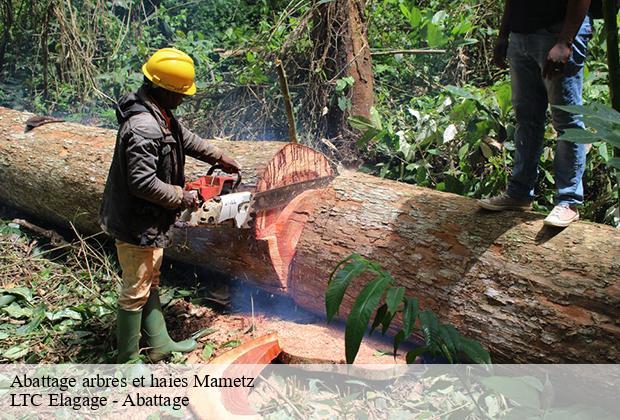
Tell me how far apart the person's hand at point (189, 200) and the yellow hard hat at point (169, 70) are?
1.78ft

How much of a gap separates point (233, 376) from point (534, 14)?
245cm

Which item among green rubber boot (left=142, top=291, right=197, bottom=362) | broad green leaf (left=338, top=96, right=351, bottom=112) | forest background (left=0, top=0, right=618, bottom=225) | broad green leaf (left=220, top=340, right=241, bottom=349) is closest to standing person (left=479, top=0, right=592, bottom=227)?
Answer: forest background (left=0, top=0, right=618, bottom=225)

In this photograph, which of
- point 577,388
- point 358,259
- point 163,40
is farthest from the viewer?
point 163,40

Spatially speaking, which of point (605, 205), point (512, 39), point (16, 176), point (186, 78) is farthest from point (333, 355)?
point (16, 176)

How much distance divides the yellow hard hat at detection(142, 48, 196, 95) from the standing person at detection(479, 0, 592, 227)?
5.77 ft

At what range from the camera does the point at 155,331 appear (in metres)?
3.06

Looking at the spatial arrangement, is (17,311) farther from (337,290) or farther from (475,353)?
(475,353)

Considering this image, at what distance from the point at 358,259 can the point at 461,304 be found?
1.40 metres

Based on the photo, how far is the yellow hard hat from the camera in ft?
8.68

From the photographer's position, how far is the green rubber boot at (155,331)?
3.05 meters

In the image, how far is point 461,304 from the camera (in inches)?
106

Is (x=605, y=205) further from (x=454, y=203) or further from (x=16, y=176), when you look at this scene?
(x=16, y=176)

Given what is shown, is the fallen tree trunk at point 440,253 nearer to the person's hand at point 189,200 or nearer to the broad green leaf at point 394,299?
the person's hand at point 189,200

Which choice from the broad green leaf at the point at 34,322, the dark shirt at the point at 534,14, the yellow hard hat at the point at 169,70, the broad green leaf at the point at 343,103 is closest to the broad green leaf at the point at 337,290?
the yellow hard hat at the point at 169,70
